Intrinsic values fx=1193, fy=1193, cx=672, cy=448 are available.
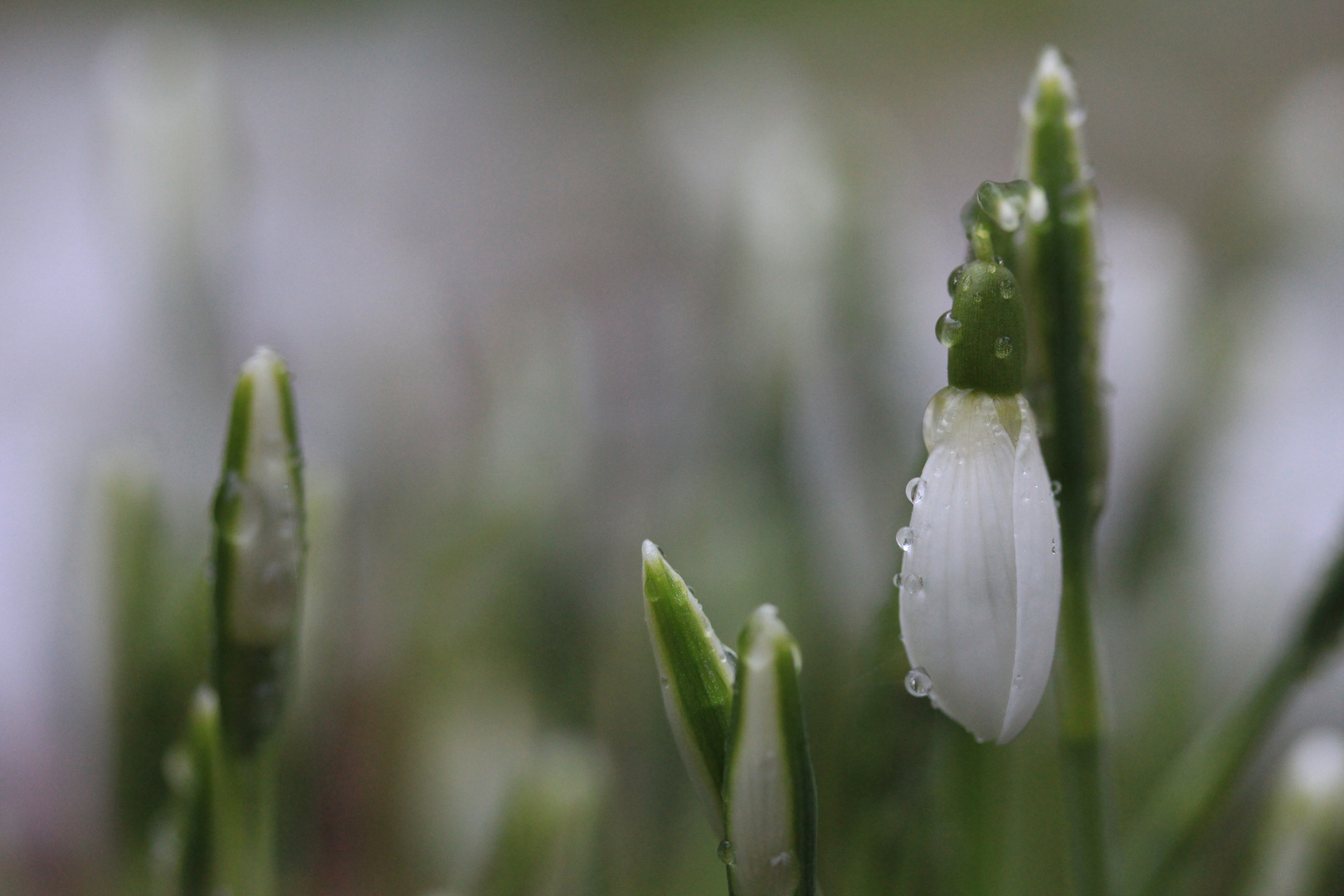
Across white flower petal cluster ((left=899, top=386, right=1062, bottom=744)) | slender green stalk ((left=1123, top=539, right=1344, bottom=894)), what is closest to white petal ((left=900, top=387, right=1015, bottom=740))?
white flower petal cluster ((left=899, top=386, right=1062, bottom=744))

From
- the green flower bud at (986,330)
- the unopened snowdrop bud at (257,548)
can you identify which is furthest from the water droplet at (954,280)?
the unopened snowdrop bud at (257,548)

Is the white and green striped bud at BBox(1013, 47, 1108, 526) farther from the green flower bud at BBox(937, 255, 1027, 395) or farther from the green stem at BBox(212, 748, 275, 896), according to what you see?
the green stem at BBox(212, 748, 275, 896)

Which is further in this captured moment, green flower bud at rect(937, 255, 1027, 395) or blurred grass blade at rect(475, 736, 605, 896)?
blurred grass blade at rect(475, 736, 605, 896)

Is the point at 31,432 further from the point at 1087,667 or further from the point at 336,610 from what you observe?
the point at 1087,667

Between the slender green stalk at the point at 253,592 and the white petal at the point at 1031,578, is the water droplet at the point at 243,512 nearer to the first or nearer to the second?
the slender green stalk at the point at 253,592

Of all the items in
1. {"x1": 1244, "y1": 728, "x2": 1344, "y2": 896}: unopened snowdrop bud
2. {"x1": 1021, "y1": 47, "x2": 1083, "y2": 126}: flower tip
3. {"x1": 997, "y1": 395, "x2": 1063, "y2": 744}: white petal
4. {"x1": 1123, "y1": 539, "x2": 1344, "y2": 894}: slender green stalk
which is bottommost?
{"x1": 1244, "y1": 728, "x2": 1344, "y2": 896}: unopened snowdrop bud

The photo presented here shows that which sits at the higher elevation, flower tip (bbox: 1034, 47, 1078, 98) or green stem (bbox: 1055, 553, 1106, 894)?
flower tip (bbox: 1034, 47, 1078, 98)

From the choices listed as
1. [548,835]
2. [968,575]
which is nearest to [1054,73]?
[968,575]

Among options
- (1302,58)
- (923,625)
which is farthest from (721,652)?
(1302,58)
